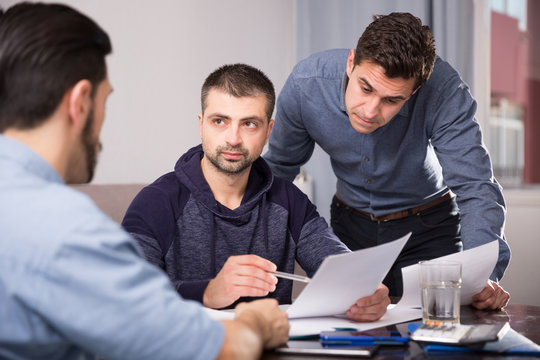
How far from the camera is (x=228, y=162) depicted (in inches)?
65.1

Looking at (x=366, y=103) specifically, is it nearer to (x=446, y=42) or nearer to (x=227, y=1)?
(x=446, y=42)

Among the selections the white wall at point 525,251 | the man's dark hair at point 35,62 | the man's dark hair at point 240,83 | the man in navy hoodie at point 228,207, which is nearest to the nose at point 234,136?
the man in navy hoodie at point 228,207

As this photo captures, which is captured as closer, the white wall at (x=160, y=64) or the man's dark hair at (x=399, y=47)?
the man's dark hair at (x=399, y=47)

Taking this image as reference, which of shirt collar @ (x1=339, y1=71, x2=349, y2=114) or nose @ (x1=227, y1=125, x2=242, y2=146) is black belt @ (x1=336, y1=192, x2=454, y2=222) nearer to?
shirt collar @ (x1=339, y1=71, x2=349, y2=114)

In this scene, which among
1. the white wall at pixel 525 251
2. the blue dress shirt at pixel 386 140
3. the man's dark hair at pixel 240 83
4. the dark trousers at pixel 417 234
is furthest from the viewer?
the white wall at pixel 525 251

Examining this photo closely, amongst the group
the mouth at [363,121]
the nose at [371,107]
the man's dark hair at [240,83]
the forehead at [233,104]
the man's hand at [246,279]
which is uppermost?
the man's dark hair at [240,83]

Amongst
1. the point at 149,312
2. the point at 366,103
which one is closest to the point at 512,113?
the point at 366,103

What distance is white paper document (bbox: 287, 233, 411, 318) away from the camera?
3.74 ft

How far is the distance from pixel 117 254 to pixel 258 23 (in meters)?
3.26

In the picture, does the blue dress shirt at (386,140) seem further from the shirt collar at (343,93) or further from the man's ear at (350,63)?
the man's ear at (350,63)

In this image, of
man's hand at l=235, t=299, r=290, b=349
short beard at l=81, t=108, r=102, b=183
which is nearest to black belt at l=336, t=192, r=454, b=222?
man's hand at l=235, t=299, r=290, b=349

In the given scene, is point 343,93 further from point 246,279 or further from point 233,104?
point 246,279

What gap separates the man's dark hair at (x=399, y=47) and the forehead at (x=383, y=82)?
0.05 feet

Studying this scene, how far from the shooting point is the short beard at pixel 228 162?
1647mm
